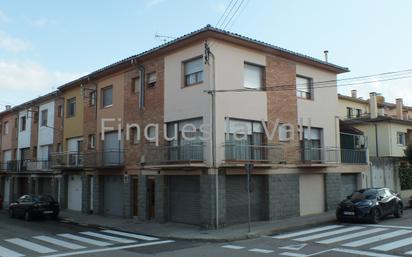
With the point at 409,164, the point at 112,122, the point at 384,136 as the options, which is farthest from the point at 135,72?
the point at 409,164

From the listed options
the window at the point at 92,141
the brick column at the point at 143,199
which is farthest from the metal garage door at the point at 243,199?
the window at the point at 92,141

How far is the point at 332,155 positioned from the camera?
21.9 meters

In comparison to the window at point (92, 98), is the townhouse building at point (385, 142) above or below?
below

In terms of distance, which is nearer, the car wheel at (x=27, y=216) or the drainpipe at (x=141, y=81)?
the drainpipe at (x=141, y=81)

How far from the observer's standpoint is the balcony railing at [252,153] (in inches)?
674

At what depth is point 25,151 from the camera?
112 feet

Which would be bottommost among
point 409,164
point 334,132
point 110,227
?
point 110,227

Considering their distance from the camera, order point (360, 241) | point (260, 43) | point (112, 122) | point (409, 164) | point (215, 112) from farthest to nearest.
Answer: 1. point (409, 164)
2. point (112, 122)
3. point (260, 43)
4. point (215, 112)
5. point (360, 241)

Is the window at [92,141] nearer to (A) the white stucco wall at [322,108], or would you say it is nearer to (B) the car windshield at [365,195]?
(A) the white stucco wall at [322,108]

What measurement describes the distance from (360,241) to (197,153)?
22.6 feet

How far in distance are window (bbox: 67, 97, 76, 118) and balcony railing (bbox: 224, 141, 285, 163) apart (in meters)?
13.6

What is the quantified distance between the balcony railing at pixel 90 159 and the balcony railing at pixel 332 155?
30.3 feet

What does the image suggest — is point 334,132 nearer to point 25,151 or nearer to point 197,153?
point 197,153

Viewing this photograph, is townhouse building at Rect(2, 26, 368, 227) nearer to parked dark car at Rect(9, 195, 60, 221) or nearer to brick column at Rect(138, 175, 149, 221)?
brick column at Rect(138, 175, 149, 221)
